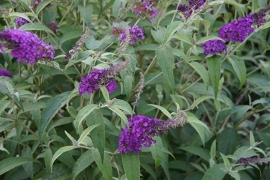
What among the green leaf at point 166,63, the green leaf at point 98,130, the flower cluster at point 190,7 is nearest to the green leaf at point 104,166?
the green leaf at point 98,130

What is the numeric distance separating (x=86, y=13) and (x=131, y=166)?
1011mm

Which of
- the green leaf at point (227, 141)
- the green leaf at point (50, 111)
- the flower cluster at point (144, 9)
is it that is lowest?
the green leaf at point (227, 141)

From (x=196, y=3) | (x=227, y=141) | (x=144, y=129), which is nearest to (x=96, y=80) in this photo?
(x=144, y=129)

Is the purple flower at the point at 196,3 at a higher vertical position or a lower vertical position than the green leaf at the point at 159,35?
higher

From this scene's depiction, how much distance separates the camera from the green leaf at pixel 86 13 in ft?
7.07

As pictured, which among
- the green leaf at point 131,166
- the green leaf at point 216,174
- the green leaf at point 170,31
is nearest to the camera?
the green leaf at point 131,166

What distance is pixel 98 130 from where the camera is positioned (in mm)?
1570

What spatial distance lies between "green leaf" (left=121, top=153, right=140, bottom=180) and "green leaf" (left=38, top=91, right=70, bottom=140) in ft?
1.29

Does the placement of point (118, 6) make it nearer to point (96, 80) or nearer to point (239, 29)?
point (239, 29)

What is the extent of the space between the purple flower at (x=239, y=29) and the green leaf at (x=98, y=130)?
0.90 m

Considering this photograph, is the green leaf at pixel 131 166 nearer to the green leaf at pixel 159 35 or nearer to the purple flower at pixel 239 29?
the green leaf at pixel 159 35

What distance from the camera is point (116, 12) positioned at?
7.24ft

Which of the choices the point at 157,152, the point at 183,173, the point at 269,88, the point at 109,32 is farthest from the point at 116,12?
the point at 183,173

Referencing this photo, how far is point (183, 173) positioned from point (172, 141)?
0.30 m
